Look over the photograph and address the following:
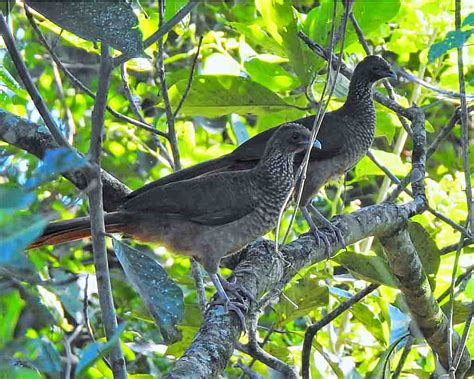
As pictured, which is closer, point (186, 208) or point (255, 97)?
point (186, 208)

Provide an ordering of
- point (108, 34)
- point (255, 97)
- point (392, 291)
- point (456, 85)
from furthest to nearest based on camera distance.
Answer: point (456, 85)
point (392, 291)
point (255, 97)
point (108, 34)

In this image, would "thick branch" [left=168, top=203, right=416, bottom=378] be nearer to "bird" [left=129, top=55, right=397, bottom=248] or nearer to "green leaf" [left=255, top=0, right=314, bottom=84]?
"bird" [left=129, top=55, right=397, bottom=248]

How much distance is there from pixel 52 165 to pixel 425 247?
2343 mm

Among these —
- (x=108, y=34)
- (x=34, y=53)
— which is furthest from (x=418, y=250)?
(x=34, y=53)

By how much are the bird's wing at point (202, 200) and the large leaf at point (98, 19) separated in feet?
5.09

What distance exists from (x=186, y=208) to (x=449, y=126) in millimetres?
1052

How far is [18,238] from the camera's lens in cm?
105

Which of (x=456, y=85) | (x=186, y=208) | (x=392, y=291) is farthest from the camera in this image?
(x=456, y=85)

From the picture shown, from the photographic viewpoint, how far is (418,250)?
3.28 metres

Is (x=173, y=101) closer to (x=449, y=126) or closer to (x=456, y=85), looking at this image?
(x=449, y=126)

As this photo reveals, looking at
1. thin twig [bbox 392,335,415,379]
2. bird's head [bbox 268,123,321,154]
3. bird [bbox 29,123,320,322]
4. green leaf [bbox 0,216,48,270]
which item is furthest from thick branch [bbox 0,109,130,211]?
green leaf [bbox 0,216,48,270]

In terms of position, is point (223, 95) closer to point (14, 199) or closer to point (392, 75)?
point (392, 75)

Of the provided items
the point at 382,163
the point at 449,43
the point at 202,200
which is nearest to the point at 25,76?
the point at 449,43

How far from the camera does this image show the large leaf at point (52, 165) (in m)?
1.09
